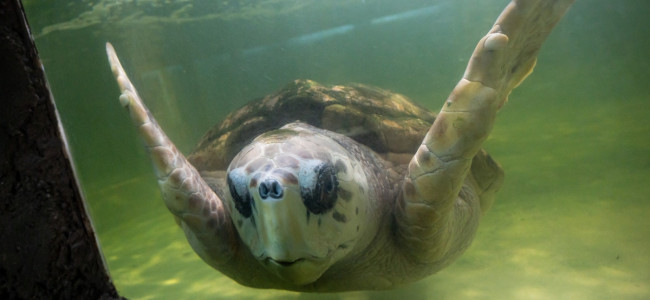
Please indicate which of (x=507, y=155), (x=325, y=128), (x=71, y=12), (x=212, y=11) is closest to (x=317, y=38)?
(x=212, y=11)

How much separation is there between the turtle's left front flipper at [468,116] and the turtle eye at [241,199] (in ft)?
2.23

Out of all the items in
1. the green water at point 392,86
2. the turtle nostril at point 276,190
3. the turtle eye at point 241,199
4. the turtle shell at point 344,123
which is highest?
the turtle nostril at point 276,190

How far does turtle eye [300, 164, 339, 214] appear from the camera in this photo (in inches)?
50.7

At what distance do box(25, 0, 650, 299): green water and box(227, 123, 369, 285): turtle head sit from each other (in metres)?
0.91

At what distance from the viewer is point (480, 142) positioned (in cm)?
150

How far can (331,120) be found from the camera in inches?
93.0

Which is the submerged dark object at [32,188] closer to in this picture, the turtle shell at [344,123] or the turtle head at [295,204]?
the turtle head at [295,204]

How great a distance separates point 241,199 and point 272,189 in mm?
210

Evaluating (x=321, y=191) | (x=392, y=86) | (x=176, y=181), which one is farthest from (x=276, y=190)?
(x=392, y=86)

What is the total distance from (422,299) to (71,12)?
1100 cm

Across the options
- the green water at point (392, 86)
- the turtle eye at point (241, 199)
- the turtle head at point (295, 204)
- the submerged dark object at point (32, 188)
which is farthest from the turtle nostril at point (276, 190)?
the green water at point (392, 86)

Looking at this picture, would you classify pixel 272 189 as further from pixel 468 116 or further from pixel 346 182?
pixel 468 116

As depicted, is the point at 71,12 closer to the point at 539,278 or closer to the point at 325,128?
the point at 325,128

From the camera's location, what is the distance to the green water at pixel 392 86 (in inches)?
103
